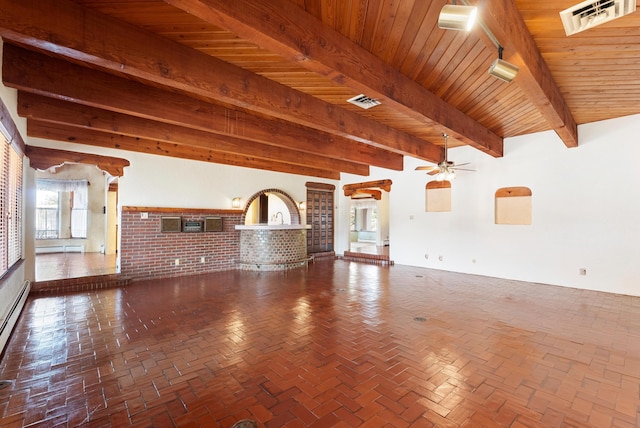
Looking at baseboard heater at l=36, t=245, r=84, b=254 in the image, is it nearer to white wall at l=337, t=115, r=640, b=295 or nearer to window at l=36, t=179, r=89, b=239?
window at l=36, t=179, r=89, b=239

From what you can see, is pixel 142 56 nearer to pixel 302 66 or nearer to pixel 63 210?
pixel 302 66

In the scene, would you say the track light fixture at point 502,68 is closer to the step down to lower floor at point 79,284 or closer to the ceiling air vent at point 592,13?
the ceiling air vent at point 592,13

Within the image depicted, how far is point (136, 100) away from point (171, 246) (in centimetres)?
363

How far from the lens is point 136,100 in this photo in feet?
11.6

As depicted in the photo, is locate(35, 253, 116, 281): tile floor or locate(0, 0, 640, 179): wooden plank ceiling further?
locate(35, 253, 116, 281): tile floor

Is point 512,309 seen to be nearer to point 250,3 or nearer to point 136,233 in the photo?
point 250,3

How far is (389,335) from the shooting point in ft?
10.5

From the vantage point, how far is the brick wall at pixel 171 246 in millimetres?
5836

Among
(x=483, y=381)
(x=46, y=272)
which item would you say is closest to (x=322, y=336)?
(x=483, y=381)

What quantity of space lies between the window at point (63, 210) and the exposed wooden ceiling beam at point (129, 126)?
6.46 meters

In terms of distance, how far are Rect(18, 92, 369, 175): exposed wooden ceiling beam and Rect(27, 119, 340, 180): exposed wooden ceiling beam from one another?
1.06 metres

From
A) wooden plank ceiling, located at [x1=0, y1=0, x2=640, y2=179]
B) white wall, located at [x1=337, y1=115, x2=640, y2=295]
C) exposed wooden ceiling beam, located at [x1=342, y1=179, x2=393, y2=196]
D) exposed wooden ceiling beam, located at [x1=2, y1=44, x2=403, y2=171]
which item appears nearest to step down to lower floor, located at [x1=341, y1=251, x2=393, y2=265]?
white wall, located at [x1=337, y1=115, x2=640, y2=295]

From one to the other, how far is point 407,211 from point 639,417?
619cm

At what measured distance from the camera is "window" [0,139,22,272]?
10.4ft
